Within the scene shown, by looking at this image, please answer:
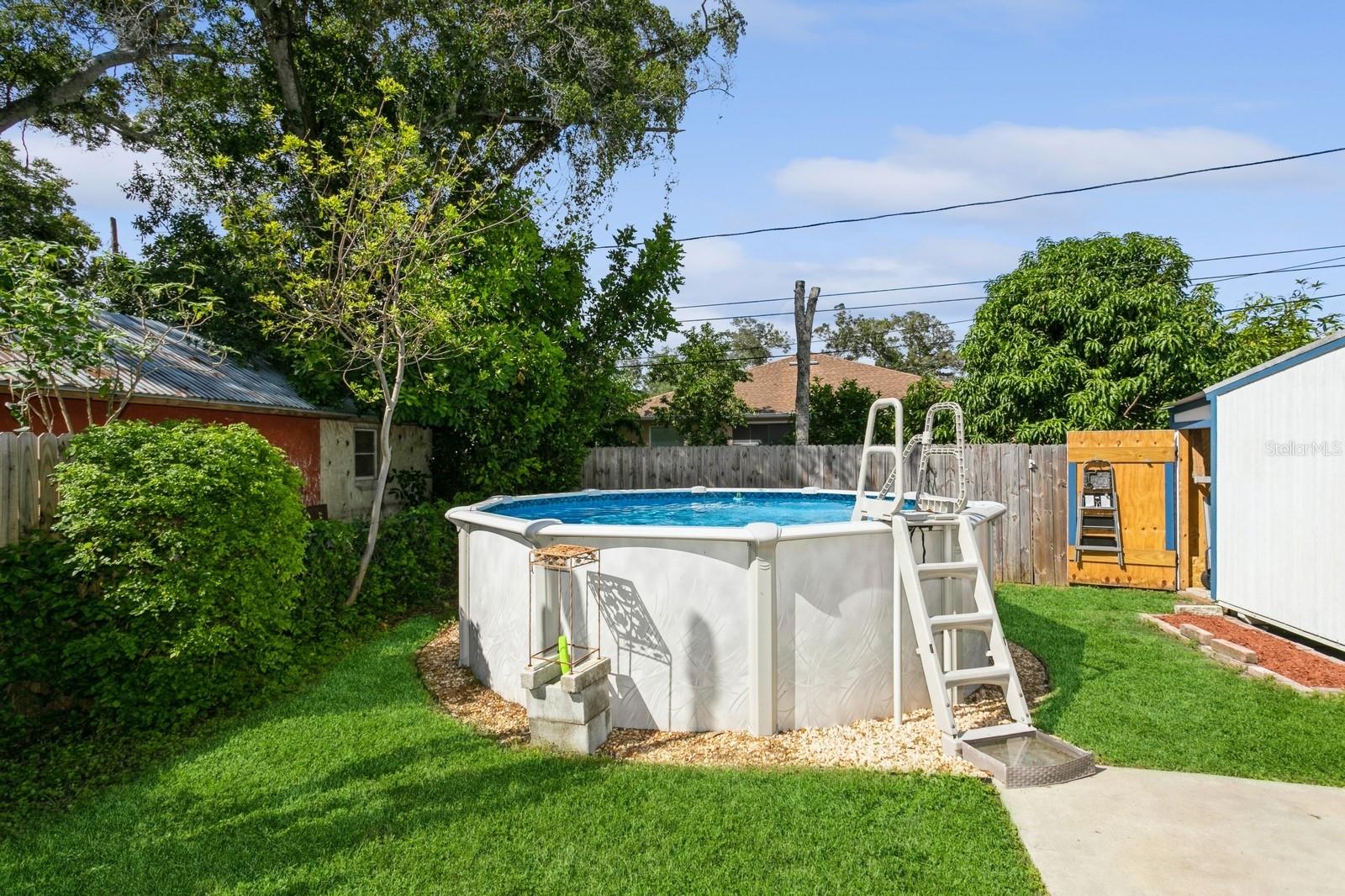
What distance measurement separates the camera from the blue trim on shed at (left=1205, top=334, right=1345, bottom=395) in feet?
19.0

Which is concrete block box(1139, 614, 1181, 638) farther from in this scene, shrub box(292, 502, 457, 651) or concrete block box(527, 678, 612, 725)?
shrub box(292, 502, 457, 651)

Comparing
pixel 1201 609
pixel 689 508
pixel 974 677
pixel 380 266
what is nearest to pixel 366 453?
pixel 380 266

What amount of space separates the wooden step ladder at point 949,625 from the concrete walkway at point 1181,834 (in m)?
0.56

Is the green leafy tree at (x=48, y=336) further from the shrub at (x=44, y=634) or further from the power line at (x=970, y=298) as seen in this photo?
the power line at (x=970, y=298)

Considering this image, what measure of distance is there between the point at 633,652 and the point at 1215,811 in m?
3.16

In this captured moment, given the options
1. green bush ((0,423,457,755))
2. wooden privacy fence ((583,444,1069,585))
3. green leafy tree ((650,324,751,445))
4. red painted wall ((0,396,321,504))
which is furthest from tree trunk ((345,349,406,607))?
green leafy tree ((650,324,751,445))

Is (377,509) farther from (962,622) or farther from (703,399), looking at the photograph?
(703,399)

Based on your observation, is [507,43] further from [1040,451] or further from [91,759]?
[91,759]

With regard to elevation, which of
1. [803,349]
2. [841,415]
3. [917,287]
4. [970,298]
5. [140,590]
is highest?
[917,287]

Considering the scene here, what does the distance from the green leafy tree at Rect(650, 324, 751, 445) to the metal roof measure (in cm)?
844

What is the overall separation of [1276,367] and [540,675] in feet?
22.7

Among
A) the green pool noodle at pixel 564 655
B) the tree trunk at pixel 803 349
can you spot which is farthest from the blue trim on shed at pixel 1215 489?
the tree trunk at pixel 803 349

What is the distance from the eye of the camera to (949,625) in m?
4.50

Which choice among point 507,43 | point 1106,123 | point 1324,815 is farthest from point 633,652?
point 1106,123
